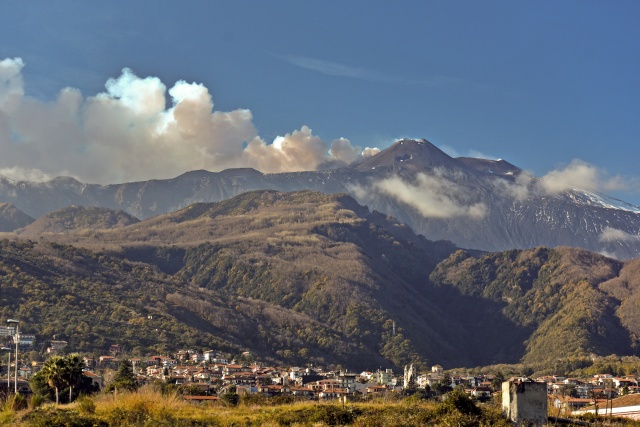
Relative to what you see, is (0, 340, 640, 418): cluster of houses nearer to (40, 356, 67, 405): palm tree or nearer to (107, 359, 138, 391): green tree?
(107, 359, 138, 391): green tree

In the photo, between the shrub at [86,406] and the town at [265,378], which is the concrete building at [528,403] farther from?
the town at [265,378]

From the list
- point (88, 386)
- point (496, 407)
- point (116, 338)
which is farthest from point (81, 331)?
point (496, 407)

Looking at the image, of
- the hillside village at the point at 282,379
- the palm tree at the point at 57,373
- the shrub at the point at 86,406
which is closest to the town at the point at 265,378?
the hillside village at the point at 282,379

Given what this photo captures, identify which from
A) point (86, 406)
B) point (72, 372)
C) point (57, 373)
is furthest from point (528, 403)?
point (57, 373)

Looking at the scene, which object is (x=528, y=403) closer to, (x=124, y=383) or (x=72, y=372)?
(x=124, y=383)

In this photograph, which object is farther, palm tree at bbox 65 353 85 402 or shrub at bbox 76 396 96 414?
palm tree at bbox 65 353 85 402

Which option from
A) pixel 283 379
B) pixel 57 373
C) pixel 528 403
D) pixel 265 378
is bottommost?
pixel 283 379

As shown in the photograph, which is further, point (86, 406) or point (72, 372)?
point (72, 372)

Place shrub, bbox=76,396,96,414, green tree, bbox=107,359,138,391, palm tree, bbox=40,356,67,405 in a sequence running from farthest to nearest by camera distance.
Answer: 1. palm tree, bbox=40,356,67,405
2. green tree, bbox=107,359,138,391
3. shrub, bbox=76,396,96,414

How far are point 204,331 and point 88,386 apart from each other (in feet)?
402

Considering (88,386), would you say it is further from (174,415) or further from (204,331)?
(204,331)

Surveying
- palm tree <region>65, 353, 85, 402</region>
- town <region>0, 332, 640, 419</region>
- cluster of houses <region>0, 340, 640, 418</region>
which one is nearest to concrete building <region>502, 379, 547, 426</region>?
palm tree <region>65, 353, 85, 402</region>

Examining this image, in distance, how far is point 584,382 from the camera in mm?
135250

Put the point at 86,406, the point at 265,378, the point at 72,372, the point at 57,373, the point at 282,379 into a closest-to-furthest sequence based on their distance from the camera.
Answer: the point at 86,406
the point at 57,373
the point at 72,372
the point at 265,378
the point at 282,379
